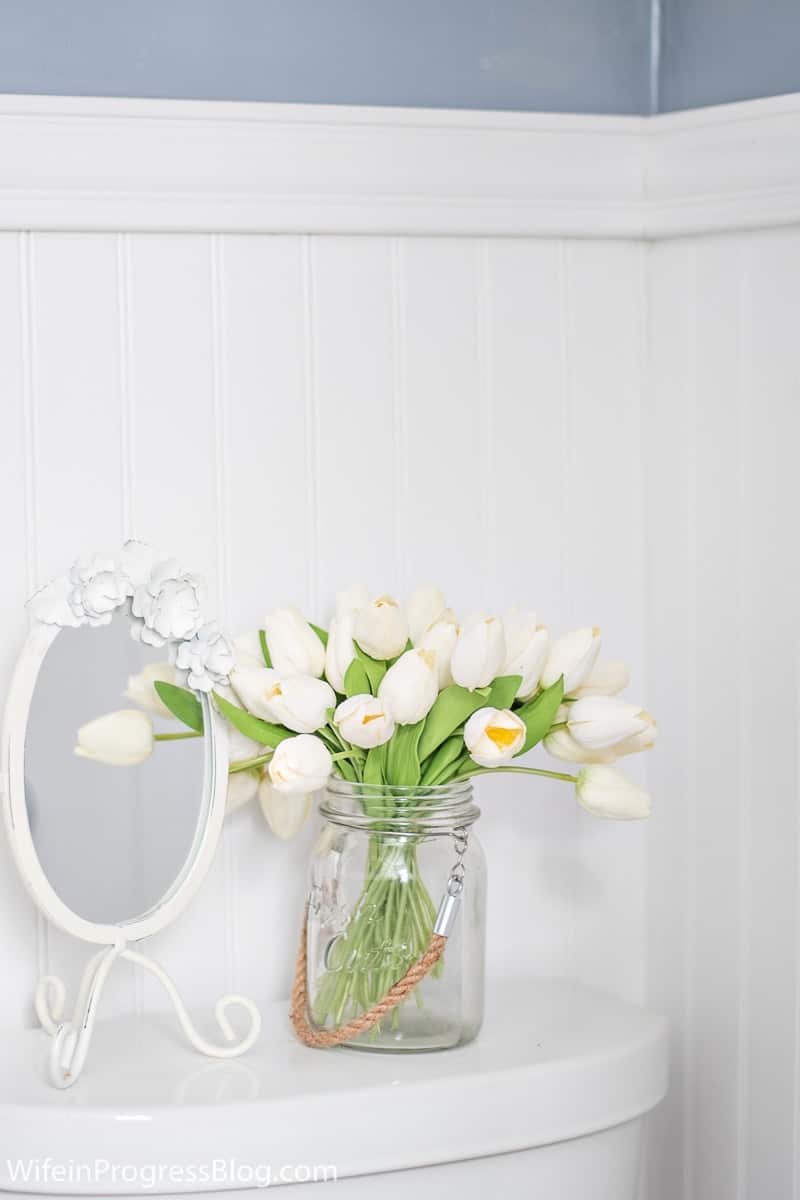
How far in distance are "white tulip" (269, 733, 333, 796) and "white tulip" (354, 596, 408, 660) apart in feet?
0.26

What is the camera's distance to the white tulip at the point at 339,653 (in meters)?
1.06

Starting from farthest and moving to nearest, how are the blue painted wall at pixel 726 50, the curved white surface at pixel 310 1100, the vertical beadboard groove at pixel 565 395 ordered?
the vertical beadboard groove at pixel 565 395 → the blue painted wall at pixel 726 50 → the curved white surface at pixel 310 1100

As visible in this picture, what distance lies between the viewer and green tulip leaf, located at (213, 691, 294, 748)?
106cm

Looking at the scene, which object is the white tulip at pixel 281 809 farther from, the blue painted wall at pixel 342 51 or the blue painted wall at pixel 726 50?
the blue painted wall at pixel 726 50

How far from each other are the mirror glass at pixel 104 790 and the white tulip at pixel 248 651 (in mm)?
59

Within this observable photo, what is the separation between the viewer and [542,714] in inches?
41.6

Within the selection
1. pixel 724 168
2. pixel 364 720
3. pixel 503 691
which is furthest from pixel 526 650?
pixel 724 168

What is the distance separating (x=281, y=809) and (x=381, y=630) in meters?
0.19

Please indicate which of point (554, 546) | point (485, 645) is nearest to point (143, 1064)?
point (485, 645)

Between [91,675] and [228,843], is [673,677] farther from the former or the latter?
[91,675]

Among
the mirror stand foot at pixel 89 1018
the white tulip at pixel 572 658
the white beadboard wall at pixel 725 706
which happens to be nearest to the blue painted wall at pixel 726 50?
the white beadboard wall at pixel 725 706

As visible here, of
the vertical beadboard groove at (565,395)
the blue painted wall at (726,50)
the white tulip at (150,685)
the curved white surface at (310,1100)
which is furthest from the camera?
the vertical beadboard groove at (565,395)

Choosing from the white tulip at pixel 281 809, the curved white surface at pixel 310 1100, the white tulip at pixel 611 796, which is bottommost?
the curved white surface at pixel 310 1100

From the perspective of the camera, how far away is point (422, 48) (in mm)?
1219
